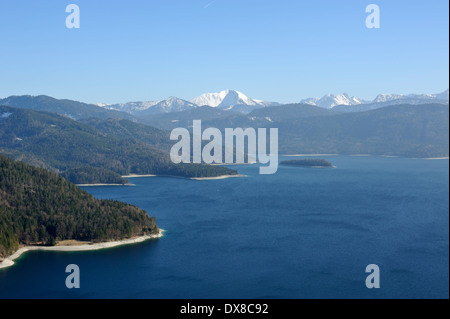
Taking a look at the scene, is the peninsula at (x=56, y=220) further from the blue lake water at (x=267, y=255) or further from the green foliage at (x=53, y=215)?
the blue lake water at (x=267, y=255)

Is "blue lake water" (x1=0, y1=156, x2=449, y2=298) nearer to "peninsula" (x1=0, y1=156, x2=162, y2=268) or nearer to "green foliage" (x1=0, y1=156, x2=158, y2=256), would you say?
"peninsula" (x1=0, y1=156, x2=162, y2=268)

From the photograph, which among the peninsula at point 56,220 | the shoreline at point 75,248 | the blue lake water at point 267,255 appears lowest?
the blue lake water at point 267,255

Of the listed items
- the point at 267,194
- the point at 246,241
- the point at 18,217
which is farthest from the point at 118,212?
the point at 267,194

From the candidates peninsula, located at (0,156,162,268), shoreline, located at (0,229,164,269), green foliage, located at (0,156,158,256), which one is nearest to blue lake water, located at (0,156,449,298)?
shoreline, located at (0,229,164,269)

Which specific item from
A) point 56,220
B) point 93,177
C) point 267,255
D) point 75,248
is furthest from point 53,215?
point 93,177

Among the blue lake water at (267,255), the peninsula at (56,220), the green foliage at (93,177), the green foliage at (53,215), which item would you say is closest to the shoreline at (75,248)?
the peninsula at (56,220)
